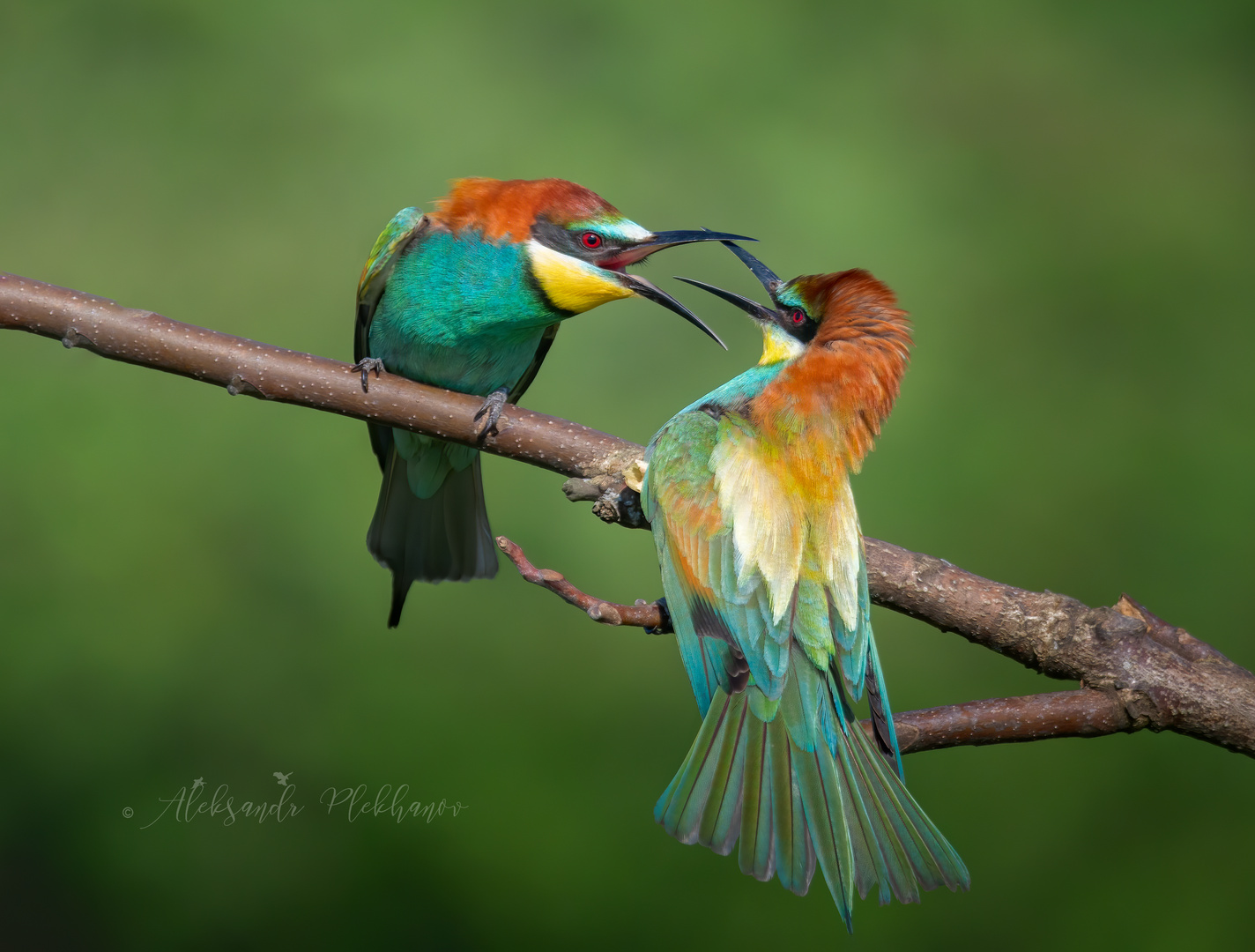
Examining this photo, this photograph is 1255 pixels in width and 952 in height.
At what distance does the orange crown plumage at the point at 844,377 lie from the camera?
3.44ft

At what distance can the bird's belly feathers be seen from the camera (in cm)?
144

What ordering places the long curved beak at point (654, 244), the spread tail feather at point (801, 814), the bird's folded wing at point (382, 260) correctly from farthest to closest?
the bird's folded wing at point (382, 260), the long curved beak at point (654, 244), the spread tail feather at point (801, 814)

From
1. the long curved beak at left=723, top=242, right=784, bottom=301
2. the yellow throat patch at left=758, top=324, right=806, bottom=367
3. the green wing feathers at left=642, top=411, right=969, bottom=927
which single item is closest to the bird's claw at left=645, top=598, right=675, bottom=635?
the green wing feathers at left=642, top=411, right=969, bottom=927

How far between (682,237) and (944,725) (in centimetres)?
70

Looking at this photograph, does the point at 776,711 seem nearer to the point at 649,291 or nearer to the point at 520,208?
the point at 649,291

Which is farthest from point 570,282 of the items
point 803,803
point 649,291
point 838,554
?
point 803,803

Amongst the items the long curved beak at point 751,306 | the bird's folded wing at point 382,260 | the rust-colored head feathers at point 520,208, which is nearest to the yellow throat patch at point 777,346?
the long curved beak at point 751,306

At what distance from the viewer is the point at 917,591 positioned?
1079mm

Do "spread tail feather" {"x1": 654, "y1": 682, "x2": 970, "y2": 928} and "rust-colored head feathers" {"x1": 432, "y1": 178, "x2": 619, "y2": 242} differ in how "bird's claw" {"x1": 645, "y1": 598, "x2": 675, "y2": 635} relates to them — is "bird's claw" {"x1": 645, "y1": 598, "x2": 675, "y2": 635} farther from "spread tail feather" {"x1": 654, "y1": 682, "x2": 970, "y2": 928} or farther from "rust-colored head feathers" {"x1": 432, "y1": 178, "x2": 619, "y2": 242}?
"rust-colored head feathers" {"x1": 432, "y1": 178, "x2": 619, "y2": 242}

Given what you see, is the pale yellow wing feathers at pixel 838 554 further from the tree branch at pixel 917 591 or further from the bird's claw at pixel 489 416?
the bird's claw at pixel 489 416

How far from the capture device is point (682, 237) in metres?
1.36

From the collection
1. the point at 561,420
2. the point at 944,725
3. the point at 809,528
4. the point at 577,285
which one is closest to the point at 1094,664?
the point at 944,725

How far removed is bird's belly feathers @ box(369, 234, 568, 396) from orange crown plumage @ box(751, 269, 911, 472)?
0.45m

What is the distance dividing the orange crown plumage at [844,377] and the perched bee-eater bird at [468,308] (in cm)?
23
